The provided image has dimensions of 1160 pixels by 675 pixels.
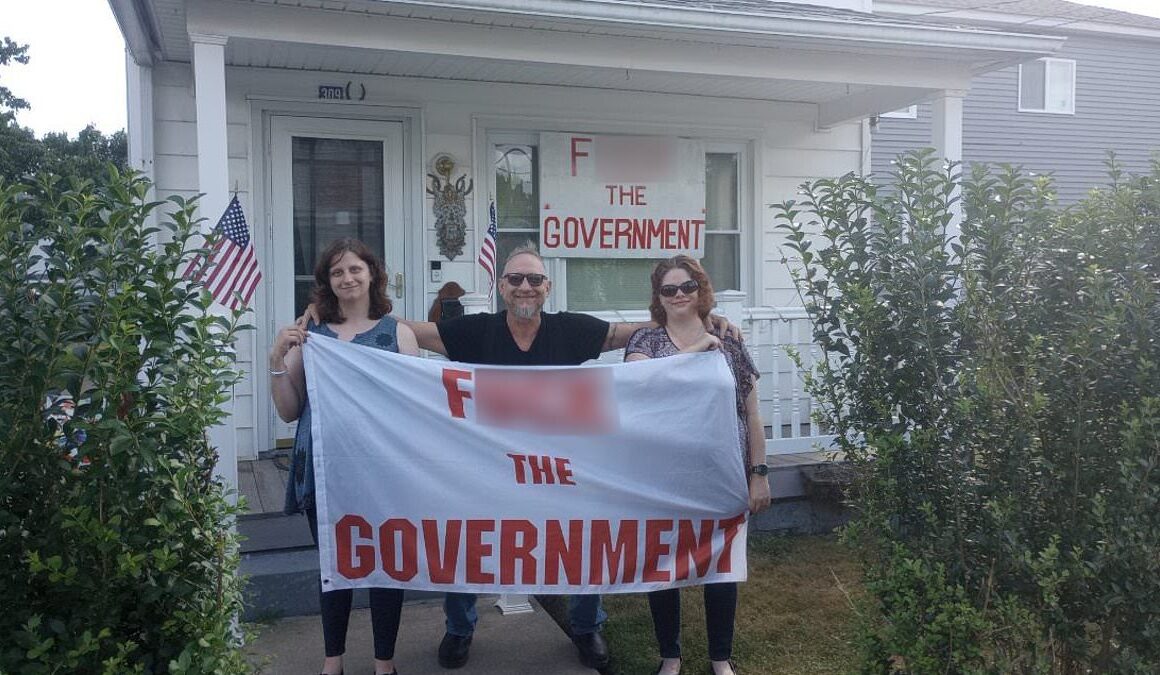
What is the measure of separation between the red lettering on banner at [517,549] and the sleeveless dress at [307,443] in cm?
72

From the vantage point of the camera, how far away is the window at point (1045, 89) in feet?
58.4

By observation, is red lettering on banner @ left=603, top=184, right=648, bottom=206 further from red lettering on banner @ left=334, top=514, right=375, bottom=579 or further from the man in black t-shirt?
red lettering on banner @ left=334, top=514, right=375, bottom=579

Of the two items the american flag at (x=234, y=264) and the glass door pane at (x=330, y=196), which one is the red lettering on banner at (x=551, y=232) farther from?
the american flag at (x=234, y=264)

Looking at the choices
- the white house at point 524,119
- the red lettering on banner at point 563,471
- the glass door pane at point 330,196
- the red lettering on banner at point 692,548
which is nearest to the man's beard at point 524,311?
the red lettering on banner at point 563,471

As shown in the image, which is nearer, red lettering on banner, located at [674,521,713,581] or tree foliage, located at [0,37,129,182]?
red lettering on banner, located at [674,521,713,581]

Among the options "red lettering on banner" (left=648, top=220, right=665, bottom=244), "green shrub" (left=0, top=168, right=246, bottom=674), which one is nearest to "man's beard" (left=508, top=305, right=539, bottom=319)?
"green shrub" (left=0, top=168, right=246, bottom=674)

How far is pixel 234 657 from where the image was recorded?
97.0 inches

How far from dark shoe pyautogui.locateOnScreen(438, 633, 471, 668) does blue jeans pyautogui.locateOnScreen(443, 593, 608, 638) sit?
0.8 inches

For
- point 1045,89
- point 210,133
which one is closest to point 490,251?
point 210,133

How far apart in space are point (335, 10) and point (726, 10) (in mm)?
2203

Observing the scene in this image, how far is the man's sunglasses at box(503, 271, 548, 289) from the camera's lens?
373 cm

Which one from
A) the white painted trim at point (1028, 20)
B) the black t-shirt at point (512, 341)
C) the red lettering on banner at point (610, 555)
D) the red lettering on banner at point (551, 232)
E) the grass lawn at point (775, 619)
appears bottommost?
the grass lawn at point (775, 619)

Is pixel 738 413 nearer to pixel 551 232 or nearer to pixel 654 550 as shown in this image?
pixel 654 550

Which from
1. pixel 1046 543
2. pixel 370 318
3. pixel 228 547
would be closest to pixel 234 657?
pixel 228 547
